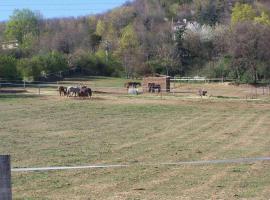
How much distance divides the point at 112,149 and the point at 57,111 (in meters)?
16.8

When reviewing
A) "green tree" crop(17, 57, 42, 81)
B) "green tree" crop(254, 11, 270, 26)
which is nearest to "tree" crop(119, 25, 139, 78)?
"green tree" crop(17, 57, 42, 81)

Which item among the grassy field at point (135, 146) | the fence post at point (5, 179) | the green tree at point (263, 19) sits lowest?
the grassy field at point (135, 146)

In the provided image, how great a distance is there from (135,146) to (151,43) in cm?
7814

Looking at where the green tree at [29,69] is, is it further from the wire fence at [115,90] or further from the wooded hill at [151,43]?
the wire fence at [115,90]

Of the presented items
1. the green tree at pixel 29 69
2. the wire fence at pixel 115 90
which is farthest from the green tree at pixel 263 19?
the green tree at pixel 29 69

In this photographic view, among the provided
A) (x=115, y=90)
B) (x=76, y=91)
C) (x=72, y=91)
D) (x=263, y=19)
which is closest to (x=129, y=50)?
(x=263, y=19)

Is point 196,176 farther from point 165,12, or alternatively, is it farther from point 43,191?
point 165,12

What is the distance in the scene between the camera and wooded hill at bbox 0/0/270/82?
72625 mm

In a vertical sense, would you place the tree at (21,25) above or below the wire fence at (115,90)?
above

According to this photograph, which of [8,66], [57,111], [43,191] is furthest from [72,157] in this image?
[8,66]

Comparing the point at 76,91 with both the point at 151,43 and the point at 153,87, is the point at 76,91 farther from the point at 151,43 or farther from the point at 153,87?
the point at 151,43

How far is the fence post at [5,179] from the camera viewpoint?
4266mm

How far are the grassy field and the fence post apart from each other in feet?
17.3

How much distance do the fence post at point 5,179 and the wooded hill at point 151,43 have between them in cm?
5726
